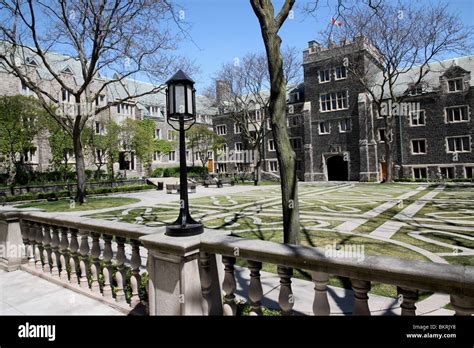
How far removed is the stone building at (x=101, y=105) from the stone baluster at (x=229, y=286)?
846 inches

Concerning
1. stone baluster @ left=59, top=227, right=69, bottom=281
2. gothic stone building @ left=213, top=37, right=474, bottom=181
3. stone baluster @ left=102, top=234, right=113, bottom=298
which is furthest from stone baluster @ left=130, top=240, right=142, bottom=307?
gothic stone building @ left=213, top=37, right=474, bottom=181

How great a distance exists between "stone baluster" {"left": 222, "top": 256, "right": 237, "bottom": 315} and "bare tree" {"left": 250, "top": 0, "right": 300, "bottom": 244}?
344 centimetres

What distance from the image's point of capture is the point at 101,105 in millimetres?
42188

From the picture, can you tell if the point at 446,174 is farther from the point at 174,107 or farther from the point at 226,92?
the point at 174,107

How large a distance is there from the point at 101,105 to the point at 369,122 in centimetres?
3416

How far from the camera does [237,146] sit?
5116 cm

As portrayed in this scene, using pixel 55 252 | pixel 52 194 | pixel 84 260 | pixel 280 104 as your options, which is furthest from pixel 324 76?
pixel 84 260

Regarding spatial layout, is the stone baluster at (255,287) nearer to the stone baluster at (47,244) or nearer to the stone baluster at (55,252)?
the stone baluster at (55,252)

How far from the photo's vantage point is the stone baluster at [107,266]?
427 centimetres

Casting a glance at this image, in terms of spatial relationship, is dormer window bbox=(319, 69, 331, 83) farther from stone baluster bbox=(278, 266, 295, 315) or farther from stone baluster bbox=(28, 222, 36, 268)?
stone baluster bbox=(278, 266, 295, 315)

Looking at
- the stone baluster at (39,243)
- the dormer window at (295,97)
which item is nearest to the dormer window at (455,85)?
the dormer window at (295,97)

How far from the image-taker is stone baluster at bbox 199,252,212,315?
10.6 feet
